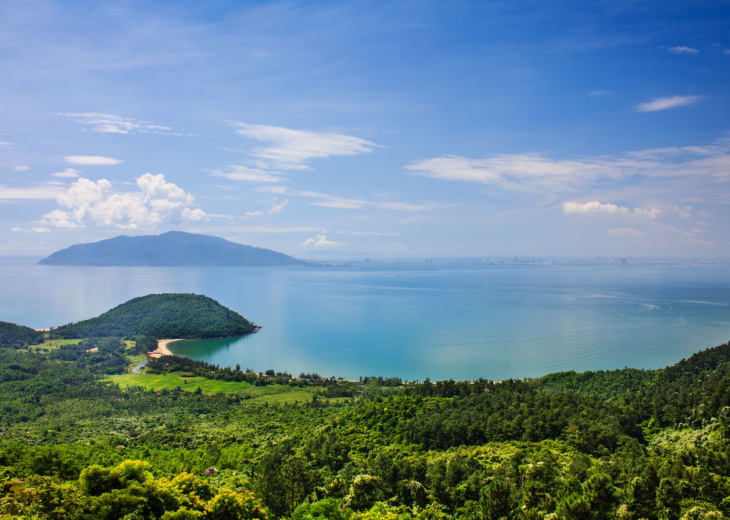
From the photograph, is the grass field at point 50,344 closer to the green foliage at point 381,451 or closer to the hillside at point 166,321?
the hillside at point 166,321

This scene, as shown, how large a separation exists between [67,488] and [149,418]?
67.8ft

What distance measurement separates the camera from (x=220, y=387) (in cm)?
3850

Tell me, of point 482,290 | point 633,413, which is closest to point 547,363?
point 633,413

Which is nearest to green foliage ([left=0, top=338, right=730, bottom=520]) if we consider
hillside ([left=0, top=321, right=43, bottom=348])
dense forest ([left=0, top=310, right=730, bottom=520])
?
dense forest ([left=0, top=310, right=730, bottom=520])

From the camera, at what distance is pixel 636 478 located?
1084 centimetres

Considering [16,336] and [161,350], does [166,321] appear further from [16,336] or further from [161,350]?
[16,336]

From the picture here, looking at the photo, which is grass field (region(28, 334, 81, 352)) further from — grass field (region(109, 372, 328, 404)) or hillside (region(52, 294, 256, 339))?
grass field (region(109, 372, 328, 404))

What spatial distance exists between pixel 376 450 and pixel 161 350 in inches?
1697

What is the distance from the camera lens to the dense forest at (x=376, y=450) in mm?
10375

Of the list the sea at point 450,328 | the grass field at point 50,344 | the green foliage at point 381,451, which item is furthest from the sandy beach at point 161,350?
the green foliage at point 381,451

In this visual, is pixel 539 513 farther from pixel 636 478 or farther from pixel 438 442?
pixel 438 442

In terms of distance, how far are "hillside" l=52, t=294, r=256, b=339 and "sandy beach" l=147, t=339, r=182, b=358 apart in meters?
1.42

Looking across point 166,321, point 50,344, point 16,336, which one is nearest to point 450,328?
point 166,321

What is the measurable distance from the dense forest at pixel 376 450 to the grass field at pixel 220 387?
784mm
